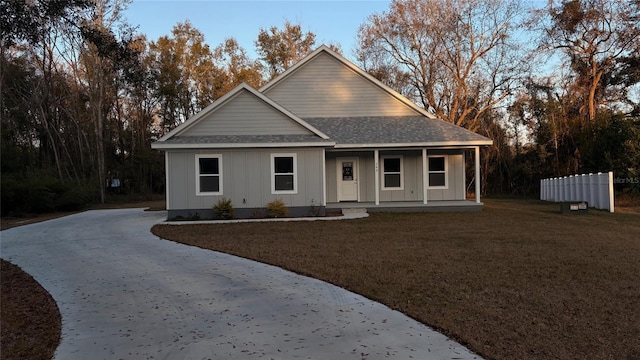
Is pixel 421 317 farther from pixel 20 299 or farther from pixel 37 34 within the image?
pixel 37 34

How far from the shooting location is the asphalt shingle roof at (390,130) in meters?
18.0

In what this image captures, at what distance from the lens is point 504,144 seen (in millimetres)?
35875

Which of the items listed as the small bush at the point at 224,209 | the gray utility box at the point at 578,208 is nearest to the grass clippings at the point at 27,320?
the small bush at the point at 224,209

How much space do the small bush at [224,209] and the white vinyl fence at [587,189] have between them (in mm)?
Answer: 14554

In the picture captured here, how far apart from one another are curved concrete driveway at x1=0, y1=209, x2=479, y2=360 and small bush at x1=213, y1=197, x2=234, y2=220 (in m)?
6.32

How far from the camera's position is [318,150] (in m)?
16.4

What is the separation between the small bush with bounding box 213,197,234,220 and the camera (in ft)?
52.1

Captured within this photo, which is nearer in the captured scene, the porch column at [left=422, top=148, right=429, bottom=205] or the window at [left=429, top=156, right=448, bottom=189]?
the porch column at [left=422, top=148, right=429, bottom=205]

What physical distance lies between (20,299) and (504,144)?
34.9 metres

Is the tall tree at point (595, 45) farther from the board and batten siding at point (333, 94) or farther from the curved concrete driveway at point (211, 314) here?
the curved concrete driveway at point (211, 314)

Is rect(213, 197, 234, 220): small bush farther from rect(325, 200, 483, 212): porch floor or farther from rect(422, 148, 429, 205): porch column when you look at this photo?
rect(422, 148, 429, 205): porch column

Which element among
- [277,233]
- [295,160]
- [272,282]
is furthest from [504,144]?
[272,282]

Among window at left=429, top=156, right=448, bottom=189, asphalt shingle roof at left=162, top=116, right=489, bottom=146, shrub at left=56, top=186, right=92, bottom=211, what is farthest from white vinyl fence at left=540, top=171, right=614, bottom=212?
shrub at left=56, top=186, right=92, bottom=211

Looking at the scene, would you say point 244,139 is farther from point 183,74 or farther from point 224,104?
point 183,74
